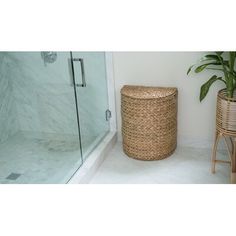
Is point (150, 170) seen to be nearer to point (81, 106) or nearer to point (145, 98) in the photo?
point (145, 98)

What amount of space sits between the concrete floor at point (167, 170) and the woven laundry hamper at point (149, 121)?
8 cm

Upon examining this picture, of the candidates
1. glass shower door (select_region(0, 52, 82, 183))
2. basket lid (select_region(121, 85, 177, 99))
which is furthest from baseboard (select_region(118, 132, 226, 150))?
glass shower door (select_region(0, 52, 82, 183))

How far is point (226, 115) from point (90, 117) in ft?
3.67

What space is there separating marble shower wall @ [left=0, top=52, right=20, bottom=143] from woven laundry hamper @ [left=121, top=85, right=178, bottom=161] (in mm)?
978

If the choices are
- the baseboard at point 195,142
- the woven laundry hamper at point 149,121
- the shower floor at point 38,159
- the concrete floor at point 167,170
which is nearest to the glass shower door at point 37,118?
the shower floor at point 38,159

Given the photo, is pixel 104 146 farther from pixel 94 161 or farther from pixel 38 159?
pixel 38 159

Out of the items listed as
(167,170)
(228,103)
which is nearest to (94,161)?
(167,170)

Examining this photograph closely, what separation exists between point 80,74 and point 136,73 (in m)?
0.46

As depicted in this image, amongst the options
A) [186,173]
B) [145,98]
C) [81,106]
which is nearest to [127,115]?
[145,98]

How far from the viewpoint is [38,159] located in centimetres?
239

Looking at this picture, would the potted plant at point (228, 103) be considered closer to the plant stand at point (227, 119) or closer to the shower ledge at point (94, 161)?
the plant stand at point (227, 119)

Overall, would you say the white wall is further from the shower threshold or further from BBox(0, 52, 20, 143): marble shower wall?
BBox(0, 52, 20, 143): marble shower wall

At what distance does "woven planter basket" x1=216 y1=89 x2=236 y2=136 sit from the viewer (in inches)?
77.6

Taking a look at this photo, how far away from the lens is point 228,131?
2020 millimetres
